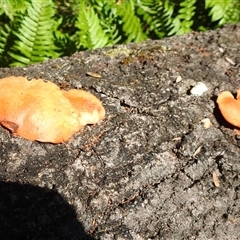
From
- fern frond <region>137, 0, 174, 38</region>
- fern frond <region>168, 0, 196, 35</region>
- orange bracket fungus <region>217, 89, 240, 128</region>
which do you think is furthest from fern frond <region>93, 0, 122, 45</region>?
orange bracket fungus <region>217, 89, 240, 128</region>

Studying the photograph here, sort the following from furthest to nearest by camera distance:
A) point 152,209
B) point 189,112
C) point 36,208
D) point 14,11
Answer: point 14,11
point 189,112
point 152,209
point 36,208

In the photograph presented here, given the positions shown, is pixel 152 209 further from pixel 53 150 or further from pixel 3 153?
pixel 3 153

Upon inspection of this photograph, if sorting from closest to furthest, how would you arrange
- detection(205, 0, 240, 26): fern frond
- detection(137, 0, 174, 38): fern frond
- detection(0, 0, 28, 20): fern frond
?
detection(0, 0, 28, 20): fern frond < detection(137, 0, 174, 38): fern frond < detection(205, 0, 240, 26): fern frond

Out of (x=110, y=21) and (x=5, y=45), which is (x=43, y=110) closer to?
(x=5, y=45)

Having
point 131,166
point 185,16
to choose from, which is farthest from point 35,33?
point 131,166

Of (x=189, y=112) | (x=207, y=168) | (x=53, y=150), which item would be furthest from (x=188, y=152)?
(x=53, y=150)

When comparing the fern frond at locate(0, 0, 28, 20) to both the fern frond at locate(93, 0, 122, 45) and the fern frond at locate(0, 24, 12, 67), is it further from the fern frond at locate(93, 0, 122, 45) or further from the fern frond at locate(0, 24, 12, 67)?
the fern frond at locate(93, 0, 122, 45)
